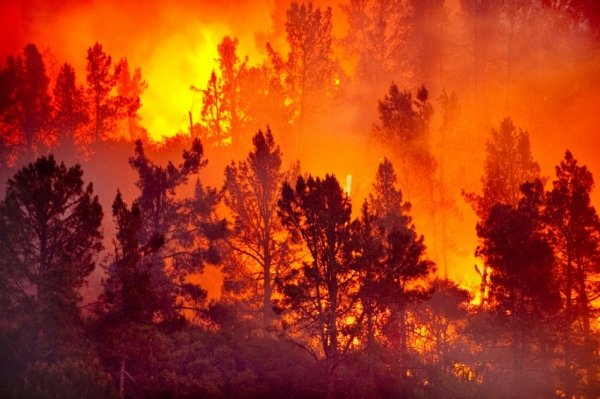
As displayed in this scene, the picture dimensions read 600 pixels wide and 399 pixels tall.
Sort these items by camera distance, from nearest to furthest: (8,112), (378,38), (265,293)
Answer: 1. (265,293)
2. (8,112)
3. (378,38)

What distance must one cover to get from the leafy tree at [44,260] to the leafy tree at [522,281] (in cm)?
1910

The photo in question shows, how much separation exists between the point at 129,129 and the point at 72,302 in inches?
1657

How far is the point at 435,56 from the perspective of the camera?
189ft

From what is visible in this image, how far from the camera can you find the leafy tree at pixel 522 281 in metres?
22.6

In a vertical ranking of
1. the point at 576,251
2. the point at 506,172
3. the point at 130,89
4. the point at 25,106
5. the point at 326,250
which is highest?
the point at 130,89

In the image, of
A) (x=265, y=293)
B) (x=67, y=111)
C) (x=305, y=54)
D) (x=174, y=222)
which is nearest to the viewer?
(x=174, y=222)

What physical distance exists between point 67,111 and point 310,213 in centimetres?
3081

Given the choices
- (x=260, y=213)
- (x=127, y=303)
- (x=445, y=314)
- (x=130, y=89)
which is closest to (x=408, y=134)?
(x=445, y=314)

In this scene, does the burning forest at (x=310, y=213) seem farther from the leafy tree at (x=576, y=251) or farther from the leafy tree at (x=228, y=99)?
the leafy tree at (x=228, y=99)

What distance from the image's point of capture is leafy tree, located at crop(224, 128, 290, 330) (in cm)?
2431

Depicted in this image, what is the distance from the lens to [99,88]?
44.1 m

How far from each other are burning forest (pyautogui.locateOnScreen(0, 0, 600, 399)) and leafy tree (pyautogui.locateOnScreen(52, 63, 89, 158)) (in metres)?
0.15

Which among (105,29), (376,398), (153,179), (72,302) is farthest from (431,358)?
(105,29)

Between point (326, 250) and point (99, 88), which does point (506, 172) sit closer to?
point (326, 250)
